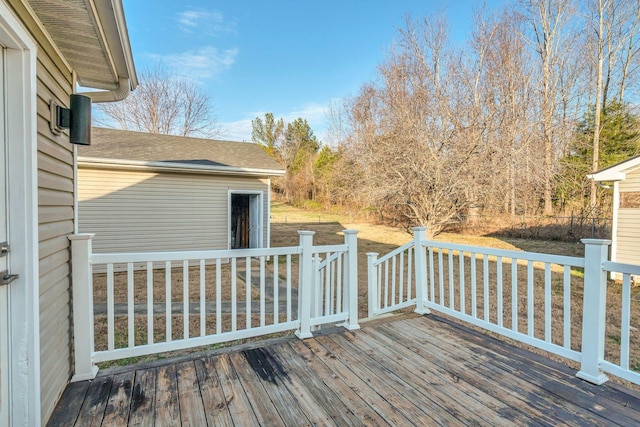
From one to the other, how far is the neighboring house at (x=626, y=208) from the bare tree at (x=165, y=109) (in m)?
18.7

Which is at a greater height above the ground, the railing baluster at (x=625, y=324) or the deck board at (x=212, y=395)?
the railing baluster at (x=625, y=324)

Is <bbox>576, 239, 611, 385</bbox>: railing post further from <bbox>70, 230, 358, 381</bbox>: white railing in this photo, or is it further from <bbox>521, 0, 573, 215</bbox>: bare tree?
<bbox>521, 0, 573, 215</bbox>: bare tree

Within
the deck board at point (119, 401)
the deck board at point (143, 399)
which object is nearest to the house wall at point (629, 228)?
the deck board at point (143, 399)

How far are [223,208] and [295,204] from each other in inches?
750

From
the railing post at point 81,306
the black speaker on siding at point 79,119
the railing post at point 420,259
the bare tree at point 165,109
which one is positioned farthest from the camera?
the bare tree at point 165,109

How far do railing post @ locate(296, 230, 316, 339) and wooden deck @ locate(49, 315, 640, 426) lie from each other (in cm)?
18

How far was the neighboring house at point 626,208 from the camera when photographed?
6.67 m

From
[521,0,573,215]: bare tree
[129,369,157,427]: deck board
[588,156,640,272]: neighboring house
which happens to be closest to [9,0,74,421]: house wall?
[129,369,157,427]: deck board

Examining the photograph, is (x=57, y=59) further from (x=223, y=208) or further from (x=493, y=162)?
(x=493, y=162)

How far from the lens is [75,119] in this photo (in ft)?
7.07

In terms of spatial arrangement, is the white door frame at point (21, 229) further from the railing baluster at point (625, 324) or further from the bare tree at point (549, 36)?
Answer: the bare tree at point (549, 36)

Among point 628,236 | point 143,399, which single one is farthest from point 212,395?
point 628,236

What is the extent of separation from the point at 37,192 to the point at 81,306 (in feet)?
3.05

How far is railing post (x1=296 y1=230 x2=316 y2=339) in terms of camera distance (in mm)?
2979
